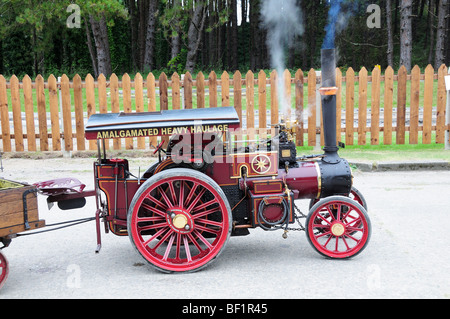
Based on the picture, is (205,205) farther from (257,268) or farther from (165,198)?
(257,268)

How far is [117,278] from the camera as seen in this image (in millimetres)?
4344

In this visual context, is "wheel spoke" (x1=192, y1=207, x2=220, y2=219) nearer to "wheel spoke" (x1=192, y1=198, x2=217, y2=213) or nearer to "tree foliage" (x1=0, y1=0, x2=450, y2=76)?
"wheel spoke" (x1=192, y1=198, x2=217, y2=213)

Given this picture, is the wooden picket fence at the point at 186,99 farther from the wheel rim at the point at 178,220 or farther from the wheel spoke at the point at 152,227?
the wheel spoke at the point at 152,227

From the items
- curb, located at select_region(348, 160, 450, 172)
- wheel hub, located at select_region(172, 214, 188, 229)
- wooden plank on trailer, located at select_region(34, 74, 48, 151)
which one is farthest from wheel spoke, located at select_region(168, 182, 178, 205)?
wooden plank on trailer, located at select_region(34, 74, 48, 151)

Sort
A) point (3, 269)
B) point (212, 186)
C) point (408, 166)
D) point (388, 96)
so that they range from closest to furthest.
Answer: point (3, 269), point (212, 186), point (408, 166), point (388, 96)

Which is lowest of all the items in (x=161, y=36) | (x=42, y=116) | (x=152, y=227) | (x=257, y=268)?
(x=257, y=268)

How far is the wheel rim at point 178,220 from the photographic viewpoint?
4.29m

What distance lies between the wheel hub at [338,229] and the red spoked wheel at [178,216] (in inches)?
39.3

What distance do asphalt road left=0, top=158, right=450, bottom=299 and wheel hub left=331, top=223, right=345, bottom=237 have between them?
263 mm

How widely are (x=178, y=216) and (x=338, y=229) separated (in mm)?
1476

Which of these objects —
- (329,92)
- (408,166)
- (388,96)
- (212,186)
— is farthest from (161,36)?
(212,186)

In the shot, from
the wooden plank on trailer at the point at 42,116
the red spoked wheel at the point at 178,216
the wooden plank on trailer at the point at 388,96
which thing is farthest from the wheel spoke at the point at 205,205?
the wooden plank on trailer at the point at 388,96

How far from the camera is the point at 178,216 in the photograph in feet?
14.3

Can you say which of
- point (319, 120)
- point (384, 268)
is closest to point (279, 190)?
point (384, 268)
